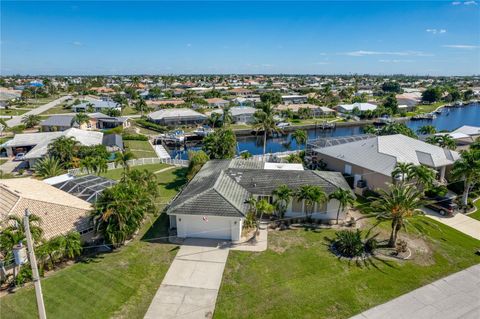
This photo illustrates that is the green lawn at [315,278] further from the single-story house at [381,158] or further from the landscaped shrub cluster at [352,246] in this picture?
the single-story house at [381,158]

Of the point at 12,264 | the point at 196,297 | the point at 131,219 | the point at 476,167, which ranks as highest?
the point at 476,167

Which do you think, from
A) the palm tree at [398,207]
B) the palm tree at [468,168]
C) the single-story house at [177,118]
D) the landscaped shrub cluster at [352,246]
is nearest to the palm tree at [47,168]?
the landscaped shrub cluster at [352,246]

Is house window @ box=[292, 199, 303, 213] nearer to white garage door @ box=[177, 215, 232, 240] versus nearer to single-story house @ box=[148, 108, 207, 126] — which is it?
white garage door @ box=[177, 215, 232, 240]

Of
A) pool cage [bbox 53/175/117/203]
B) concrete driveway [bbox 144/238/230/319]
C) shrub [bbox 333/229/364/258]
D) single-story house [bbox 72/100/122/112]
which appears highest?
single-story house [bbox 72/100/122/112]

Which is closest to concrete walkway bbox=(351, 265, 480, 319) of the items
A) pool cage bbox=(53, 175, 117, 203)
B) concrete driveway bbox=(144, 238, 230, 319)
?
concrete driveway bbox=(144, 238, 230, 319)

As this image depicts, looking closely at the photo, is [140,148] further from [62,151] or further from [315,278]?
[315,278]

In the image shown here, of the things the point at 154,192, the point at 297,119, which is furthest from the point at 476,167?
the point at 297,119

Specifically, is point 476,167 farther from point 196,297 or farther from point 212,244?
point 196,297
